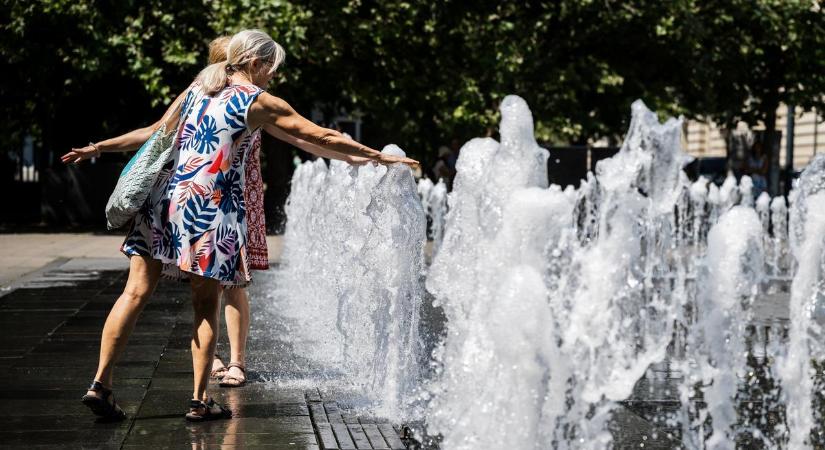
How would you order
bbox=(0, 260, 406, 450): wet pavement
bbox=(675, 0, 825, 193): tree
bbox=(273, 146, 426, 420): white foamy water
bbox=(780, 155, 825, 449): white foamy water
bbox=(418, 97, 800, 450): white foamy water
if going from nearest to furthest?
bbox=(418, 97, 800, 450): white foamy water < bbox=(0, 260, 406, 450): wet pavement < bbox=(780, 155, 825, 449): white foamy water < bbox=(273, 146, 426, 420): white foamy water < bbox=(675, 0, 825, 193): tree

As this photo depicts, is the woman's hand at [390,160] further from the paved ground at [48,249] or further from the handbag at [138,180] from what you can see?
the paved ground at [48,249]

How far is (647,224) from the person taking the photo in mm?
18734

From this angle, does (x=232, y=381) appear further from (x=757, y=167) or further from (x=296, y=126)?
(x=757, y=167)

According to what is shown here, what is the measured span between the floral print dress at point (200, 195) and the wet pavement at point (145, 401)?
0.67m

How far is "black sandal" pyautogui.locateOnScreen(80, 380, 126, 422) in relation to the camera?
5.30 m

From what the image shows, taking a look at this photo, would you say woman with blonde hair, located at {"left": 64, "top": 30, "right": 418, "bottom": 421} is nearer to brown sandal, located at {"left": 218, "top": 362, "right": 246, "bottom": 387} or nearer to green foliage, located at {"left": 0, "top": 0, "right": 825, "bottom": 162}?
brown sandal, located at {"left": 218, "top": 362, "right": 246, "bottom": 387}

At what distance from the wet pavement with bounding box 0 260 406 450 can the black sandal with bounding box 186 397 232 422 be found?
4cm

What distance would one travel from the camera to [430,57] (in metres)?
23.5

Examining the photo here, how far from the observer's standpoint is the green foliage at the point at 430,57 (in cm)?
2175

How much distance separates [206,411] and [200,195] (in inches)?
35.4

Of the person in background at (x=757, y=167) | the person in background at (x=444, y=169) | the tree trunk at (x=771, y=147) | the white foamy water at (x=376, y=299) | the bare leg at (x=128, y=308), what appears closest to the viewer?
the bare leg at (x=128, y=308)

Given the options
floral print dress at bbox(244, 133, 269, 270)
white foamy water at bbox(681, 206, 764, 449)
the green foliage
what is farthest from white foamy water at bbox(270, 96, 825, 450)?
the green foliage

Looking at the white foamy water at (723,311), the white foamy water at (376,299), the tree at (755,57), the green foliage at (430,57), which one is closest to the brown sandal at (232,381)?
the white foamy water at (376,299)

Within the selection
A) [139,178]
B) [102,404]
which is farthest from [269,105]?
[102,404]
